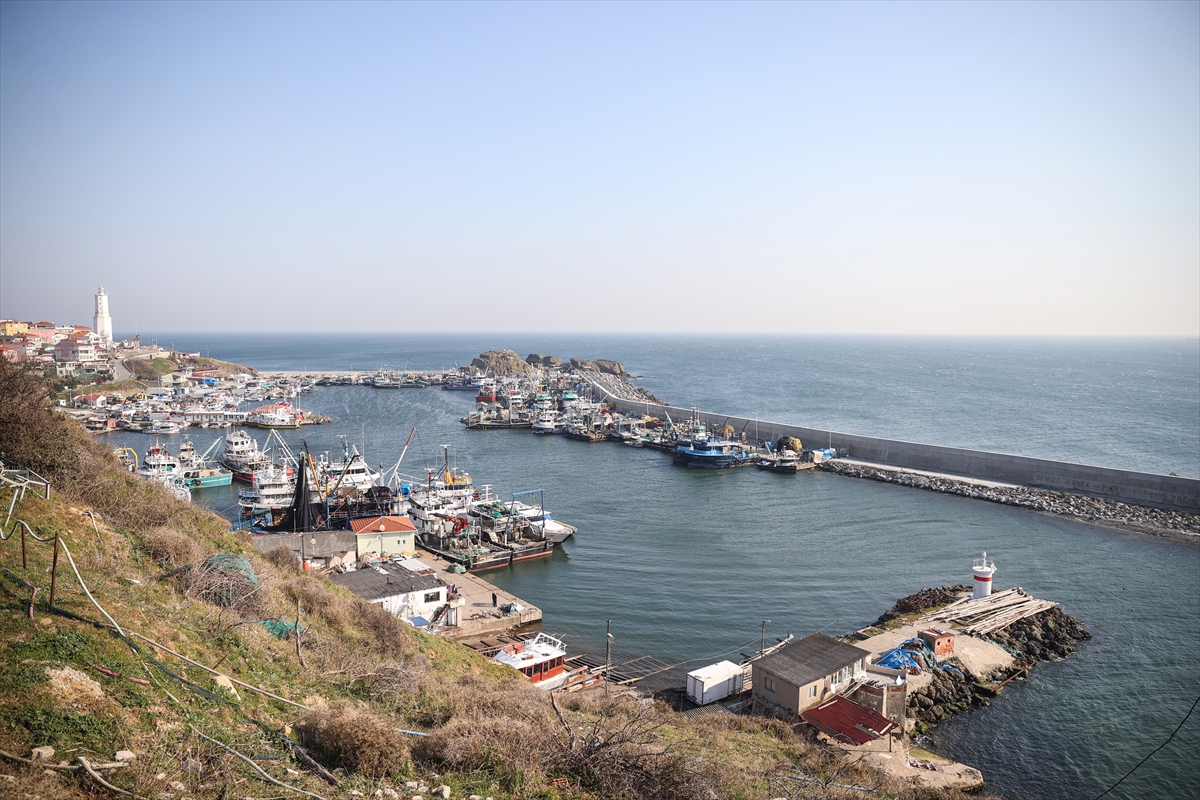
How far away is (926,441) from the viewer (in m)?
43.2

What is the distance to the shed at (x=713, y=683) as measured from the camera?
13.3 m

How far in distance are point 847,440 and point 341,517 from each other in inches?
1118

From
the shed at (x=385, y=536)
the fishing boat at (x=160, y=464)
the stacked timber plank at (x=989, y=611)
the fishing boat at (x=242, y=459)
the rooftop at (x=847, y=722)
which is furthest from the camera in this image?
the fishing boat at (x=242, y=459)

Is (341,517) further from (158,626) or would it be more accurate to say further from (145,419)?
(145,419)

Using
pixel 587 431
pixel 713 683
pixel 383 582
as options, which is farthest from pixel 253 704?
pixel 587 431

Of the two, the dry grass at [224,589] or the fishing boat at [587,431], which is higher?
the dry grass at [224,589]

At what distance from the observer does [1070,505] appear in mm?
27969

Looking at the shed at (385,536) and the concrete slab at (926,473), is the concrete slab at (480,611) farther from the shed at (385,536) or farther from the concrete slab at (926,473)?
the concrete slab at (926,473)

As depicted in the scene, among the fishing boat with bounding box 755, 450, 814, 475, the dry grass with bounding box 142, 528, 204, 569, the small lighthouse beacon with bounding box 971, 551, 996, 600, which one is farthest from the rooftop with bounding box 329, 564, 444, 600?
the fishing boat with bounding box 755, 450, 814, 475

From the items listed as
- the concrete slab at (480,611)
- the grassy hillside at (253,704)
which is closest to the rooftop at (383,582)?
the concrete slab at (480,611)

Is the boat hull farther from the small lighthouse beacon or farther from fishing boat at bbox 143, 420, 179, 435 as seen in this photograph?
the small lighthouse beacon

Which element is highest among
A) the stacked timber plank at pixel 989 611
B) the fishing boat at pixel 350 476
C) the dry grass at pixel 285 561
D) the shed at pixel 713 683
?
the dry grass at pixel 285 561

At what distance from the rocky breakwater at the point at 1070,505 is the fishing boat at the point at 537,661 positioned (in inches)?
905

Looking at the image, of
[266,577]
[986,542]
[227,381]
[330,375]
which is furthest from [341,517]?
[330,375]
